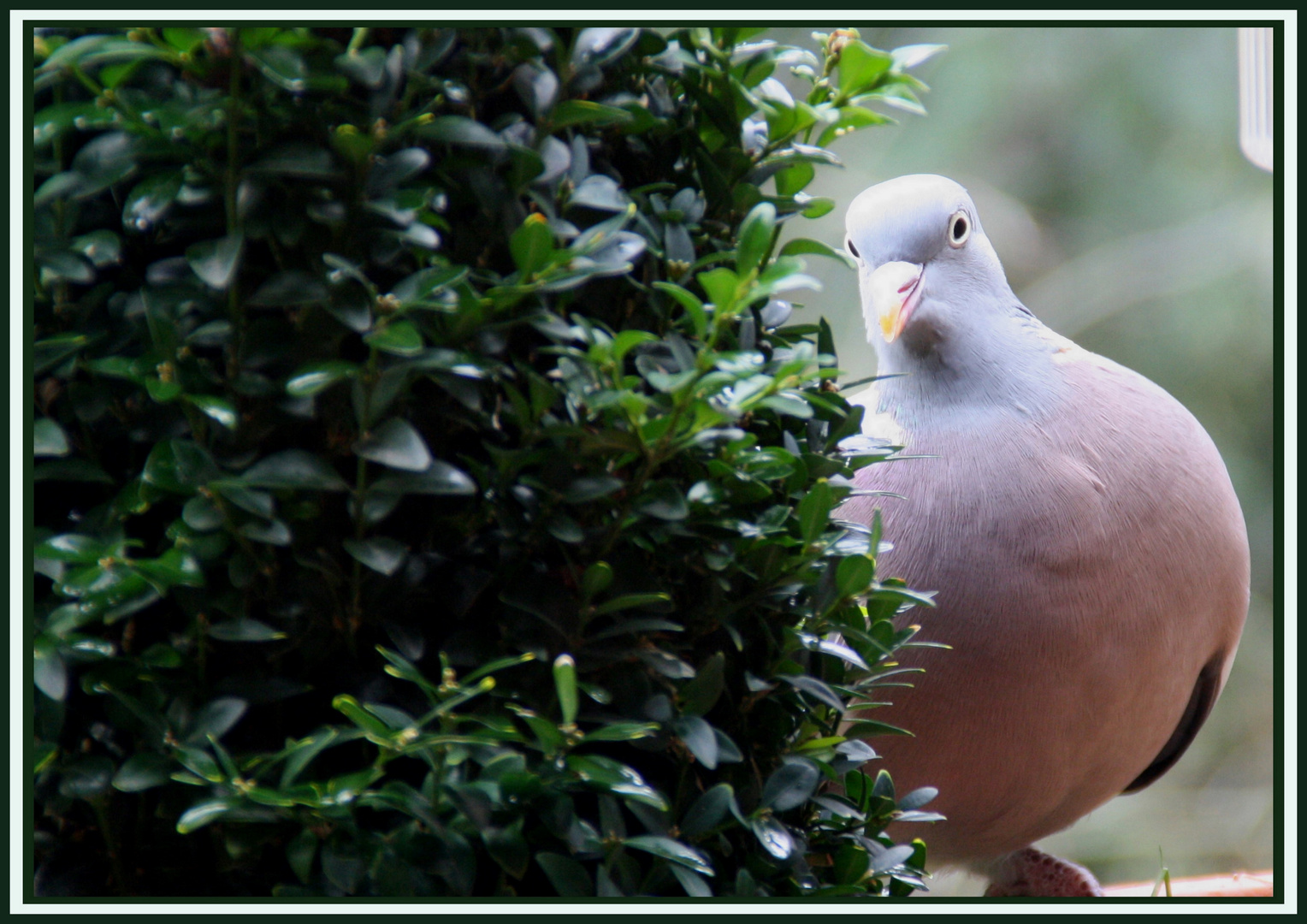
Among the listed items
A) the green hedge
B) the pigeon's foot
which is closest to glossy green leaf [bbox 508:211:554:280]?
the green hedge

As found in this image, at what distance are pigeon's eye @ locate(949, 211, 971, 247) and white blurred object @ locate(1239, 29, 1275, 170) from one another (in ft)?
1.18

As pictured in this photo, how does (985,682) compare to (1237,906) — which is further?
(985,682)

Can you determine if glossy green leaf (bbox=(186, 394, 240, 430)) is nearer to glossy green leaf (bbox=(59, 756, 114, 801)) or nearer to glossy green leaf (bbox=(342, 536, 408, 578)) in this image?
glossy green leaf (bbox=(342, 536, 408, 578))

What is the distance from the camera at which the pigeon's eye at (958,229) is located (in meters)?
1.47

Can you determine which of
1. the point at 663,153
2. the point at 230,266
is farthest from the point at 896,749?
the point at 230,266

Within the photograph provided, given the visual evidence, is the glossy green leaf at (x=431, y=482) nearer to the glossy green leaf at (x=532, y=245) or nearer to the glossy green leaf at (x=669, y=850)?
the glossy green leaf at (x=532, y=245)

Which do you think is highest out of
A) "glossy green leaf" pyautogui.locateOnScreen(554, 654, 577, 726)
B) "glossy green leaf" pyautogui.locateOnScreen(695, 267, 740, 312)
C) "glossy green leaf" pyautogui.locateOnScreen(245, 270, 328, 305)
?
"glossy green leaf" pyautogui.locateOnScreen(695, 267, 740, 312)

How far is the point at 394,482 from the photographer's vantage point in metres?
0.66

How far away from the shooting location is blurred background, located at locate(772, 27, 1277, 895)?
3.28 meters

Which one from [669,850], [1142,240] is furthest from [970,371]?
[1142,240]

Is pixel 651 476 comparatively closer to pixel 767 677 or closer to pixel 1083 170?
pixel 767 677

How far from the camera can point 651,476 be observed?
0.74 m

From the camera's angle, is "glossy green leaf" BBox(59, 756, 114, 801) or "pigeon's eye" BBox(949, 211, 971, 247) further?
"pigeon's eye" BBox(949, 211, 971, 247)
